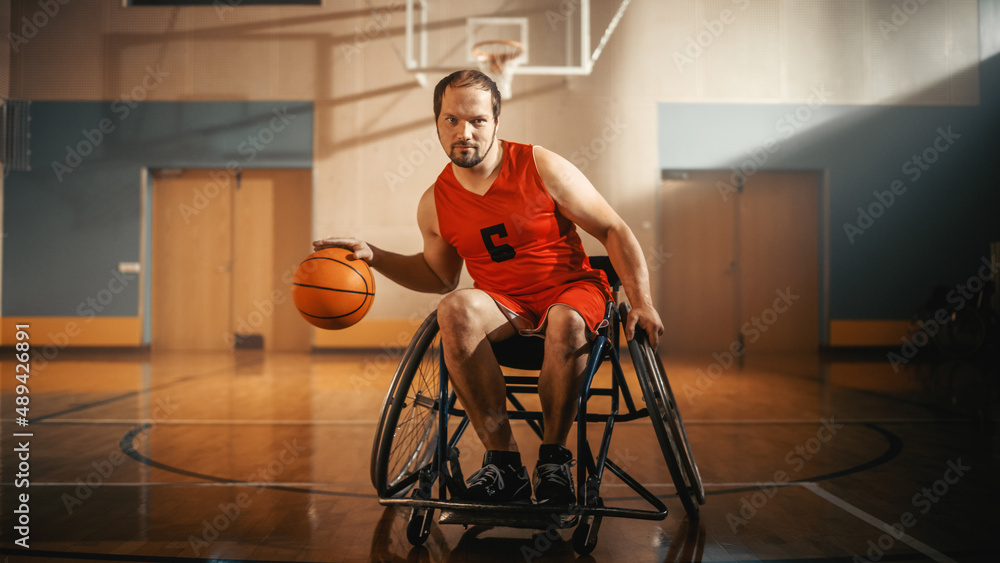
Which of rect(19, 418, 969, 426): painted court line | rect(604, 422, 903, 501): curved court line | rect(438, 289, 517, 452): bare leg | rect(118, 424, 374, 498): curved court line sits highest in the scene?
rect(438, 289, 517, 452): bare leg

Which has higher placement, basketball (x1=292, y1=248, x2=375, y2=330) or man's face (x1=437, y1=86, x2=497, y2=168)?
man's face (x1=437, y1=86, x2=497, y2=168)

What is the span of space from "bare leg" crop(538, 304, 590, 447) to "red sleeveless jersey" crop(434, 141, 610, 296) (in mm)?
218

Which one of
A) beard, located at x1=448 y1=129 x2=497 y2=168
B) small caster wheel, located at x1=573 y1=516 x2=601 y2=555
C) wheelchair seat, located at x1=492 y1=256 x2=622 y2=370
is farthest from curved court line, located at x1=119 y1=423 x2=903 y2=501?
beard, located at x1=448 y1=129 x2=497 y2=168

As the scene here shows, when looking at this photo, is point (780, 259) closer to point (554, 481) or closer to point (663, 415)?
point (663, 415)

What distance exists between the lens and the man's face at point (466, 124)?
1.67m

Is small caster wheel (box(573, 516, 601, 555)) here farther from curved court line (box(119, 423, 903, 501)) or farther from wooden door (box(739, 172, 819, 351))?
wooden door (box(739, 172, 819, 351))

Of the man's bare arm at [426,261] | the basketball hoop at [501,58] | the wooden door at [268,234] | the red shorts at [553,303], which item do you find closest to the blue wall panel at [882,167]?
the basketball hoop at [501,58]

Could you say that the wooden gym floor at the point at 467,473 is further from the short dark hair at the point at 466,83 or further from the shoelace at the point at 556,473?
the short dark hair at the point at 466,83

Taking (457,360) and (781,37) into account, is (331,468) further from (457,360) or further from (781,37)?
(781,37)

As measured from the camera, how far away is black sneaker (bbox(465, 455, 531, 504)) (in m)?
1.52

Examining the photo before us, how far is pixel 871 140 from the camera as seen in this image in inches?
281

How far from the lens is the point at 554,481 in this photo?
1.52 meters

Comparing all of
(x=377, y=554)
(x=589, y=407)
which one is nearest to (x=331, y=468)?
(x=377, y=554)

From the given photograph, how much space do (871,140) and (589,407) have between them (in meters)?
5.38
